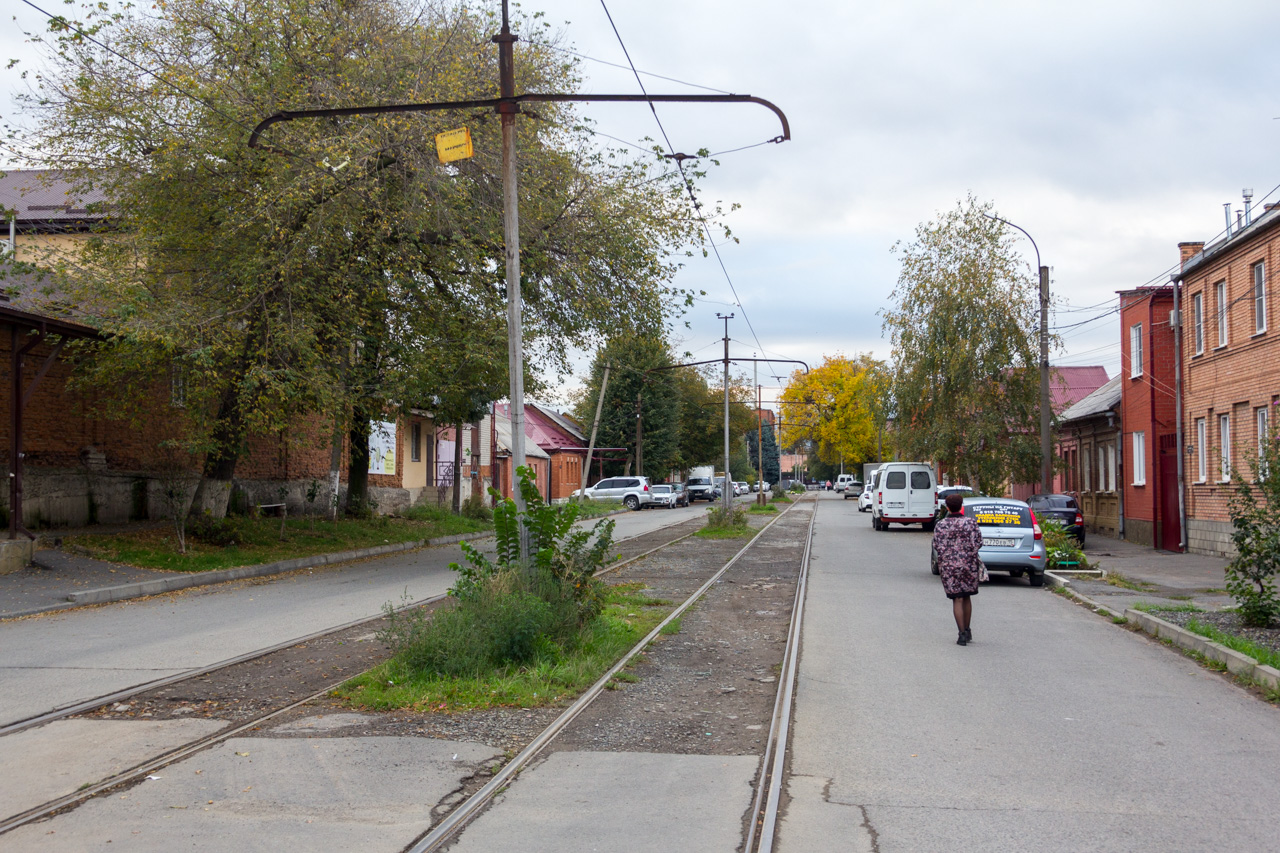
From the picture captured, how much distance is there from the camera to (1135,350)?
97.0 feet

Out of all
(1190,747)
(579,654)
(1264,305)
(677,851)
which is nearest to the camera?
(677,851)

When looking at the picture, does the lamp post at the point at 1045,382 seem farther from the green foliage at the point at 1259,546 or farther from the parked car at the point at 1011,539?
the green foliage at the point at 1259,546

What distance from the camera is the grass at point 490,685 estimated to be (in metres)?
7.78

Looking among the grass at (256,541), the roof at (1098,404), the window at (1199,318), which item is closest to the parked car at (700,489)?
the roof at (1098,404)

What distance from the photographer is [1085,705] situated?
8078 mm

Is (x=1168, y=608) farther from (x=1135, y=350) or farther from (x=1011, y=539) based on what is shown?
(x=1135, y=350)

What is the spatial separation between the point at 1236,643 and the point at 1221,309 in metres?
Answer: 16.1

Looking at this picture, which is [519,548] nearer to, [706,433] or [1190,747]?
[1190,747]

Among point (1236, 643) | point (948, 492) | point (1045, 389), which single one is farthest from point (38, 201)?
point (1236, 643)

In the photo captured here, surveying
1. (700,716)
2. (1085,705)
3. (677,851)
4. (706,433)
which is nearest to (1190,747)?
(1085,705)

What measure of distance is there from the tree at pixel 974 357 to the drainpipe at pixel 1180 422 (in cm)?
564

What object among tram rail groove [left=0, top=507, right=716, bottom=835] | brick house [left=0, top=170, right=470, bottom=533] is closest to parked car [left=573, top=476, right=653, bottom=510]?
brick house [left=0, top=170, right=470, bottom=533]

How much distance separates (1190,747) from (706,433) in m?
75.2

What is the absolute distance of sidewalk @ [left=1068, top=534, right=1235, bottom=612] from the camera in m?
15.0
